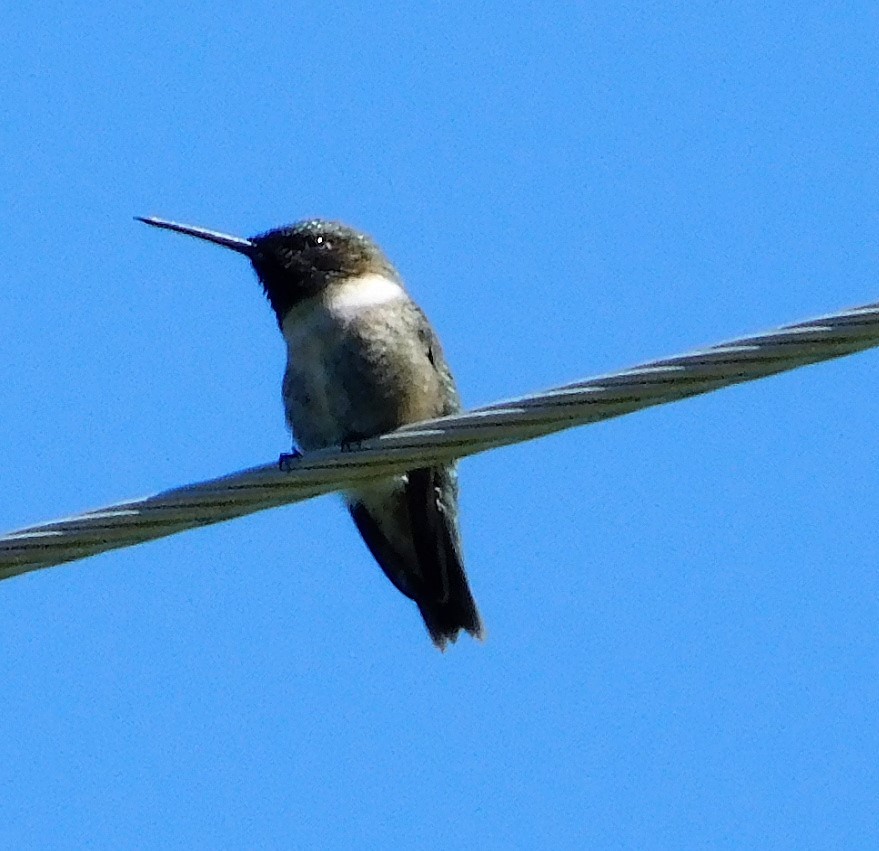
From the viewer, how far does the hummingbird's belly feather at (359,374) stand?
869cm

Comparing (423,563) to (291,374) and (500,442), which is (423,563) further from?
(500,442)

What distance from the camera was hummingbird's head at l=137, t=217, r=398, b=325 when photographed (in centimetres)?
957

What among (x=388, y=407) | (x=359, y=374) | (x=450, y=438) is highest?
(x=359, y=374)

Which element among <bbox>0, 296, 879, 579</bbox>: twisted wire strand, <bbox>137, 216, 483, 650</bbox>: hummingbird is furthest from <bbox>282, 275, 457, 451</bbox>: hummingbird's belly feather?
<bbox>0, 296, 879, 579</bbox>: twisted wire strand

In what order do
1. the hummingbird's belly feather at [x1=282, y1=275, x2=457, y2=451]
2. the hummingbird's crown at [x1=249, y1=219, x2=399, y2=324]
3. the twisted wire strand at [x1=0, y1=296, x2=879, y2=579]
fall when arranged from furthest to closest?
1. the hummingbird's crown at [x1=249, y1=219, x2=399, y2=324]
2. the hummingbird's belly feather at [x1=282, y1=275, x2=457, y2=451]
3. the twisted wire strand at [x1=0, y1=296, x2=879, y2=579]

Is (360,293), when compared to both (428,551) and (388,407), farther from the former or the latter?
(428,551)

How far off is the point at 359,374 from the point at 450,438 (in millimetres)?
2698

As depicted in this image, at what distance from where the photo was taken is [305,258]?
31.9ft

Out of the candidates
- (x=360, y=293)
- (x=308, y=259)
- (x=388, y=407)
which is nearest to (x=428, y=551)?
(x=388, y=407)

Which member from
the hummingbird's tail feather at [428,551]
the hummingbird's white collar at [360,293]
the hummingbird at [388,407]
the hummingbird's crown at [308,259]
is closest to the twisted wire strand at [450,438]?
the hummingbird at [388,407]

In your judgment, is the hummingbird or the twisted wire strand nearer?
the twisted wire strand

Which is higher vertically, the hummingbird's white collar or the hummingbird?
the hummingbird's white collar

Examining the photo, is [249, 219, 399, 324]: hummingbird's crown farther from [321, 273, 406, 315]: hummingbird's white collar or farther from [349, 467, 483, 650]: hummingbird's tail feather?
[349, 467, 483, 650]: hummingbird's tail feather

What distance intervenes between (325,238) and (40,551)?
4312mm
